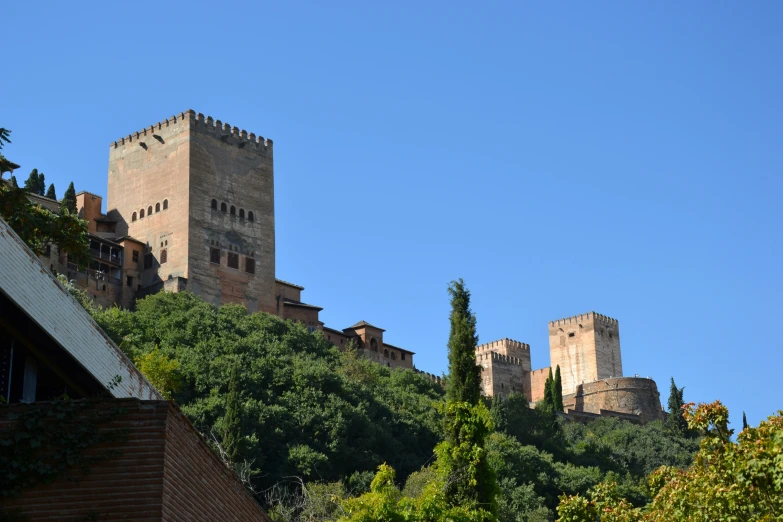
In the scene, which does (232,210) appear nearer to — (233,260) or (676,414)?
(233,260)

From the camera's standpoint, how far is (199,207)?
59.4 metres

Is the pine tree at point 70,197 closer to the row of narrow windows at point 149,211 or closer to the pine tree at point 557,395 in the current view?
the row of narrow windows at point 149,211

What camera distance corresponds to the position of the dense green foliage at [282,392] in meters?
42.6

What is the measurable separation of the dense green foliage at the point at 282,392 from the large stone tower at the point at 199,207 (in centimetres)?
252

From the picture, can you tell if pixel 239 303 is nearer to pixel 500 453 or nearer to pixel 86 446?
pixel 500 453

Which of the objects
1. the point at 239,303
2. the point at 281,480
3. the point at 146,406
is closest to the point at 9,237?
the point at 146,406

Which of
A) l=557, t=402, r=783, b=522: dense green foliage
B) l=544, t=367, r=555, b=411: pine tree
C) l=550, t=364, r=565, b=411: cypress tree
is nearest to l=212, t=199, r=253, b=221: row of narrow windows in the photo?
l=544, t=367, r=555, b=411: pine tree

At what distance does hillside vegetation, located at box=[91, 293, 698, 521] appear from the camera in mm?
41344

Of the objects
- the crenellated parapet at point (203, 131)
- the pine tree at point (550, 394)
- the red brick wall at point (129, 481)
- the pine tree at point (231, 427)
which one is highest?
the crenellated parapet at point (203, 131)

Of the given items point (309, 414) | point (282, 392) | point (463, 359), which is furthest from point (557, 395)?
point (463, 359)

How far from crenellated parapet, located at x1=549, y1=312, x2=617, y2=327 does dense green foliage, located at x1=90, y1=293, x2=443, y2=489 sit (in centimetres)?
3781

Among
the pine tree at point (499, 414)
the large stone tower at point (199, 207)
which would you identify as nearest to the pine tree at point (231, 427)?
the large stone tower at point (199, 207)

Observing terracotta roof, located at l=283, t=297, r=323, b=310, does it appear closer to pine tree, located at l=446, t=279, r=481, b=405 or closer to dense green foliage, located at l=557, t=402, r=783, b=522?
pine tree, located at l=446, t=279, r=481, b=405

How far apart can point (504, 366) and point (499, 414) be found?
2805 cm
